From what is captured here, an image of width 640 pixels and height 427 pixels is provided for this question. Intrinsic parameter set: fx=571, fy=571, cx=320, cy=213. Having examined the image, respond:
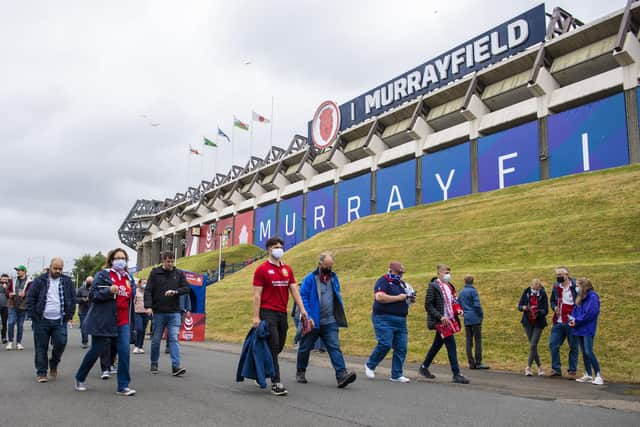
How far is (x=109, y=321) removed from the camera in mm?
6871

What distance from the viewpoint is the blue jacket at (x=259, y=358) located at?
6938 millimetres

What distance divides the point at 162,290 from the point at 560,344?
266 inches

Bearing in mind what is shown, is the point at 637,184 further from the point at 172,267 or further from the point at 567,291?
the point at 172,267

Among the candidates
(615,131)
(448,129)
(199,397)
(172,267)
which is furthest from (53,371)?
(448,129)

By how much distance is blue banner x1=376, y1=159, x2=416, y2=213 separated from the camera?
45125 mm

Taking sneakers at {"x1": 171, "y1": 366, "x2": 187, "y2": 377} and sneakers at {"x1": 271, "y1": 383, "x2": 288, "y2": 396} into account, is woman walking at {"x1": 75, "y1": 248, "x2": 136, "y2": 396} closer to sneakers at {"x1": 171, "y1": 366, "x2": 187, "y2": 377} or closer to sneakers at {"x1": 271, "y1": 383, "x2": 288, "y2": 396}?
sneakers at {"x1": 171, "y1": 366, "x2": 187, "y2": 377}

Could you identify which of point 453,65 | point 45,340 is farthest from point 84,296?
point 453,65

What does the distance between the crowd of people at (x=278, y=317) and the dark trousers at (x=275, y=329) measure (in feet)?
0.04

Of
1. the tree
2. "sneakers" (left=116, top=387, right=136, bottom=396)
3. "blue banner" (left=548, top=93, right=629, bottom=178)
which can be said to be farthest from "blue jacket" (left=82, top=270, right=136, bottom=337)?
the tree

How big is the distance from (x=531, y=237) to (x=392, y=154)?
96.7ft

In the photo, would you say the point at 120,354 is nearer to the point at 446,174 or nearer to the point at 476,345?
the point at 476,345

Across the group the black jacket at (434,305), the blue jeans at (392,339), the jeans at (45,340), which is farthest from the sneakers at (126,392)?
the black jacket at (434,305)

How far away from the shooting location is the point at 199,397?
21.0ft

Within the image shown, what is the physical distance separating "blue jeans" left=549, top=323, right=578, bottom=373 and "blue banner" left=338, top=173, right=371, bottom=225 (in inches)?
1515
